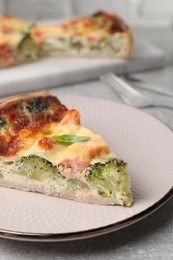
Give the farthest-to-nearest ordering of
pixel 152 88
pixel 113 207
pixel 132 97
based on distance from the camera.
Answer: pixel 152 88 → pixel 132 97 → pixel 113 207

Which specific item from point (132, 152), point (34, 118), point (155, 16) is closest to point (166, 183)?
point (132, 152)

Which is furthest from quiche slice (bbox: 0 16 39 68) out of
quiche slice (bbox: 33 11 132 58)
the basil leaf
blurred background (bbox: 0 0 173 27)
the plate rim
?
the plate rim

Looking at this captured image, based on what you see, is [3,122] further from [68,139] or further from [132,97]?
[132,97]

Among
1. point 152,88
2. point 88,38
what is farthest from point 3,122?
point 88,38

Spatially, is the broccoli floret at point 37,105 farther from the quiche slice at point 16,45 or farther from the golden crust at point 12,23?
the golden crust at point 12,23

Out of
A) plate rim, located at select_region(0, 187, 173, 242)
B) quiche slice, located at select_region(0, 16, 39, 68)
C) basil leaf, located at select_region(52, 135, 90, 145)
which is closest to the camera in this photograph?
plate rim, located at select_region(0, 187, 173, 242)

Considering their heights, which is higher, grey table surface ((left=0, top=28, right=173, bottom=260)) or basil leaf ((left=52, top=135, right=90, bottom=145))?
basil leaf ((left=52, top=135, right=90, bottom=145))

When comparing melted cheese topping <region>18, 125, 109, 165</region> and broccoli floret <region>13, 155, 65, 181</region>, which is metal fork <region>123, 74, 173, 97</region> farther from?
broccoli floret <region>13, 155, 65, 181</region>
